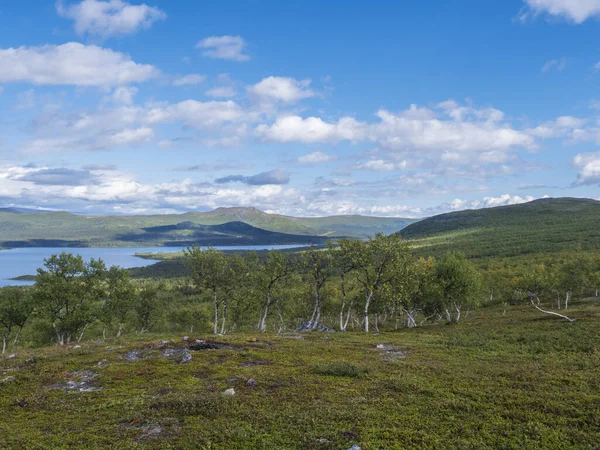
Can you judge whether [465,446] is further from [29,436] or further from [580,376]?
[29,436]

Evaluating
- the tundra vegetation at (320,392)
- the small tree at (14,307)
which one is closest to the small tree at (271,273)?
the tundra vegetation at (320,392)

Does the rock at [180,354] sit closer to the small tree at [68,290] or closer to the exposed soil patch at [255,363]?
the exposed soil patch at [255,363]

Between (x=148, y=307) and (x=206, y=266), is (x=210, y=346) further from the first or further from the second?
(x=148, y=307)

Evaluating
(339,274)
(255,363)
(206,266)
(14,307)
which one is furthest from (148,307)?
(255,363)

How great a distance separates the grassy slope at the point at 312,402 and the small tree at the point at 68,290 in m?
31.4

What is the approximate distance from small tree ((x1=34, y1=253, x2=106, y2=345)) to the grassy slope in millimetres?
31416

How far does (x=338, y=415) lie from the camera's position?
1585 centimetres

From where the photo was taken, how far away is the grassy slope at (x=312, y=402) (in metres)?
13.8

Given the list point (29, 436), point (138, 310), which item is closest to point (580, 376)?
point (29, 436)

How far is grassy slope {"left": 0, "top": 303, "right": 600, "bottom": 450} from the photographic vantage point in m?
13.8

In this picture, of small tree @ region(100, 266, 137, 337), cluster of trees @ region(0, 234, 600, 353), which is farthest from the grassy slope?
small tree @ region(100, 266, 137, 337)

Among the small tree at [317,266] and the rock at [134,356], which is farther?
the small tree at [317,266]

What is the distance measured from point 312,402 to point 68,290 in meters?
57.5

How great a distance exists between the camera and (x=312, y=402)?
1788 centimetres
